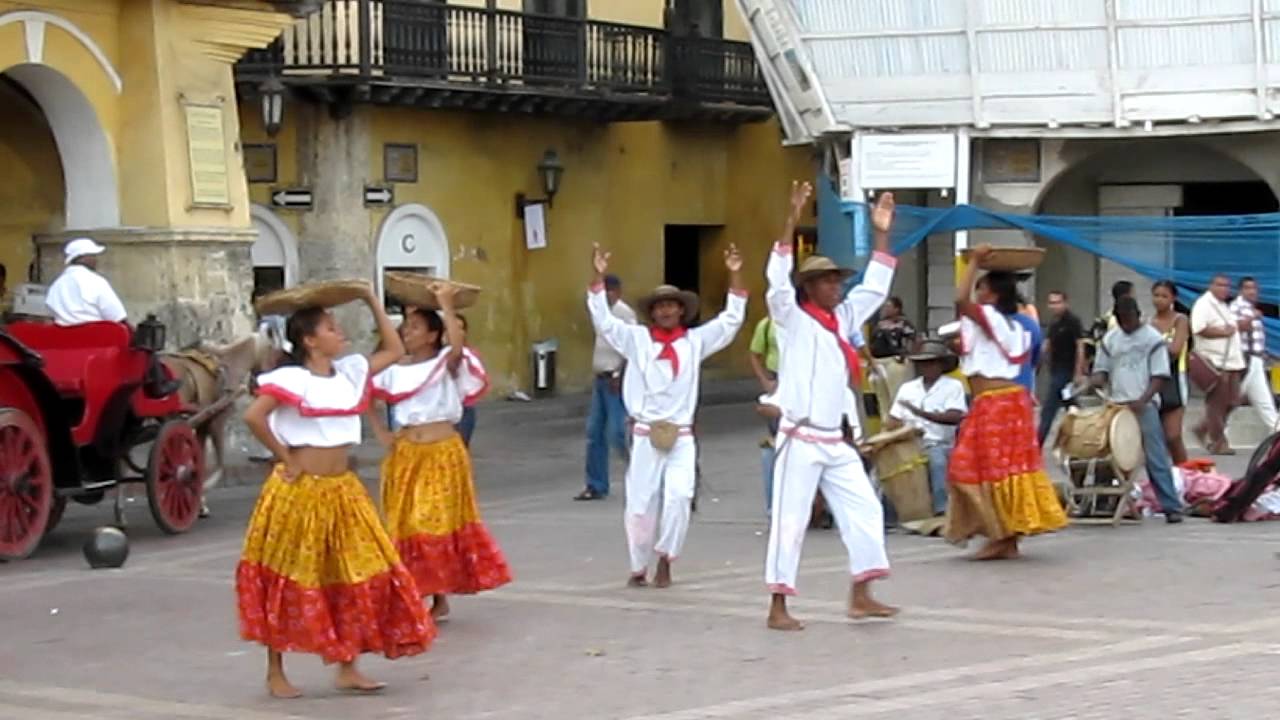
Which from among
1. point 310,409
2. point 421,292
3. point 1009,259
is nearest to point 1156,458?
point 1009,259

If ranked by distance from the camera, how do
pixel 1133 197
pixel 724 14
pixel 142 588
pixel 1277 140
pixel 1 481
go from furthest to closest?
1. pixel 724 14
2. pixel 1133 197
3. pixel 1277 140
4. pixel 1 481
5. pixel 142 588

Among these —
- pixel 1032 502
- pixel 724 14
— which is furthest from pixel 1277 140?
pixel 1032 502

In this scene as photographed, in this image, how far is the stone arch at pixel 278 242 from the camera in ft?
89.0

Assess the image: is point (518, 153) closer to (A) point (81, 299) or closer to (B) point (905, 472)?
(A) point (81, 299)

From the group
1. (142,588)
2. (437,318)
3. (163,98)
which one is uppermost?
(163,98)

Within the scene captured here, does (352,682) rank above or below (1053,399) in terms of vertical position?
below

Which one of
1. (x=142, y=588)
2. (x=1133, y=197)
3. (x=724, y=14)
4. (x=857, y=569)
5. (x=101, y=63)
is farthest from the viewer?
(x=724, y=14)

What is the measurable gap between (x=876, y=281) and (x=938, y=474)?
14.3 feet

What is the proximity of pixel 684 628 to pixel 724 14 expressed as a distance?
23.0 meters

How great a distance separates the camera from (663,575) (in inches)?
523

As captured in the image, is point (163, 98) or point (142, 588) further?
point (163, 98)

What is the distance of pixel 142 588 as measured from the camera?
45.4 ft

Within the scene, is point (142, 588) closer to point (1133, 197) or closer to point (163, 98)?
point (163, 98)

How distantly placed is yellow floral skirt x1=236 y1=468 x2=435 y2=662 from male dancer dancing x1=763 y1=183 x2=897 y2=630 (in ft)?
7.32
